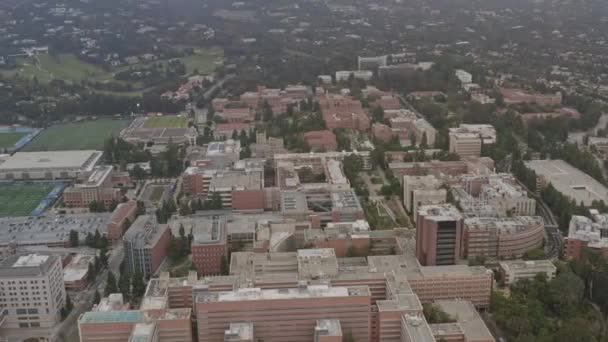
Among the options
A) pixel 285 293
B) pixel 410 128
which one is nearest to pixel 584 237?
pixel 285 293

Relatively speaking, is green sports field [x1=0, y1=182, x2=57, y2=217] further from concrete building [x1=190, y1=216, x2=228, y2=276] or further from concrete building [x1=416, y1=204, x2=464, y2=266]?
concrete building [x1=416, y1=204, x2=464, y2=266]

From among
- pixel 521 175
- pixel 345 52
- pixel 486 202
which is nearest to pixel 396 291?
pixel 486 202

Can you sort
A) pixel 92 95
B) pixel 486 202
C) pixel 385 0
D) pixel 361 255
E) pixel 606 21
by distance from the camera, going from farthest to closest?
pixel 385 0 < pixel 606 21 < pixel 92 95 < pixel 486 202 < pixel 361 255

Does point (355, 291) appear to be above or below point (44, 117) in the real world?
above

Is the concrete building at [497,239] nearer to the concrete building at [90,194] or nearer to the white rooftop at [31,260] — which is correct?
the white rooftop at [31,260]

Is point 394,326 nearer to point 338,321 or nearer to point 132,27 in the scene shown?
point 338,321

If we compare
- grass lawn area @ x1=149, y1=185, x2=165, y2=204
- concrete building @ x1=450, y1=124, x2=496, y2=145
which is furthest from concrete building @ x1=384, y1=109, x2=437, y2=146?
grass lawn area @ x1=149, y1=185, x2=165, y2=204

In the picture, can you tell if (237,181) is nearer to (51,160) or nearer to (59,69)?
(51,160)
